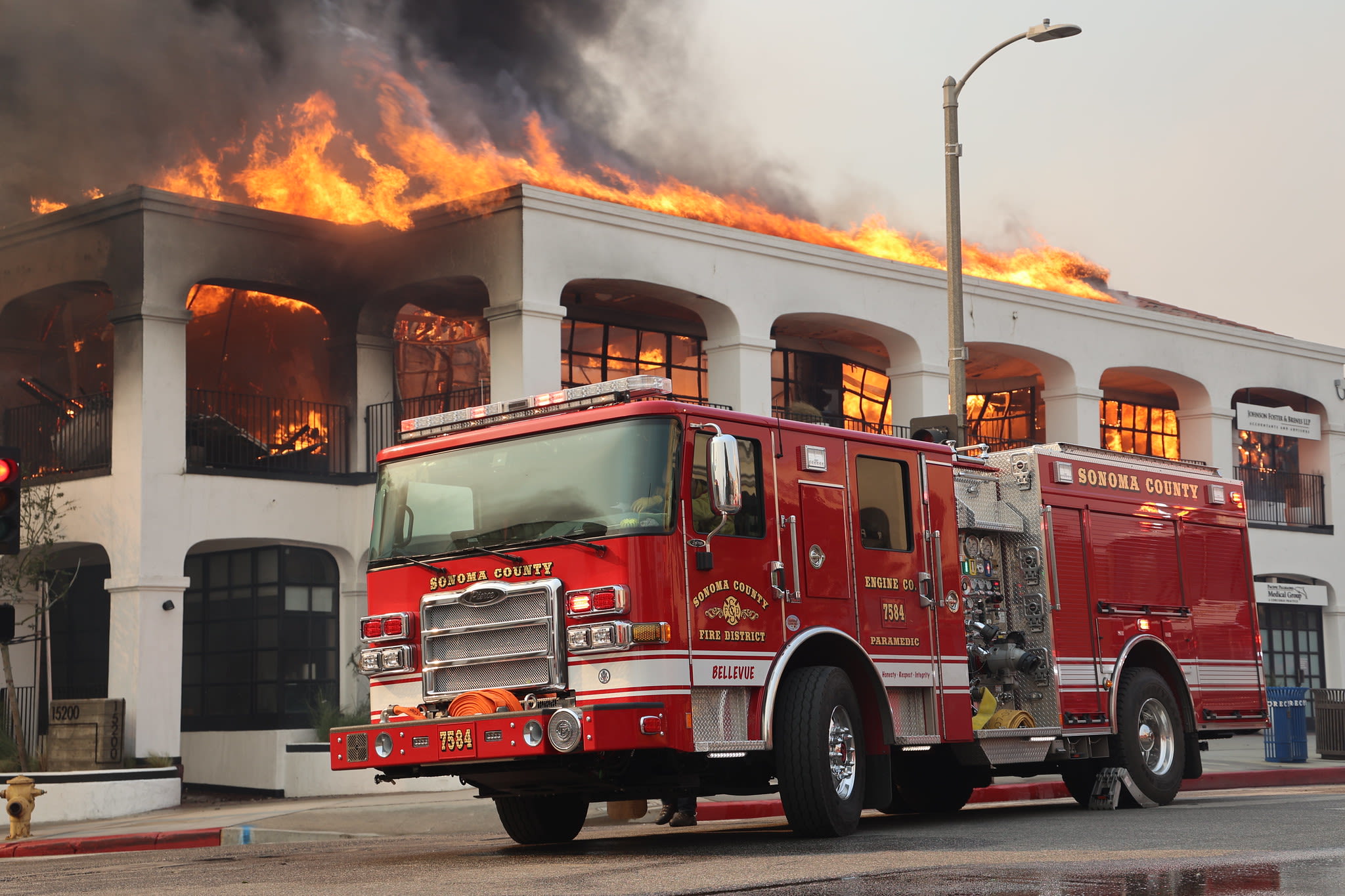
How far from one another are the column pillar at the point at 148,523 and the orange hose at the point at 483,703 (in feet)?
38.4

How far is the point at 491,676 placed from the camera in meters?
10.3

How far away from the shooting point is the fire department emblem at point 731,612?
33.3ft

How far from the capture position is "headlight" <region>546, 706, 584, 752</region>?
9.59m

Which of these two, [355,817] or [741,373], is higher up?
[741,373]

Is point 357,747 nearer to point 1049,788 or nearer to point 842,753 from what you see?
point 842,753

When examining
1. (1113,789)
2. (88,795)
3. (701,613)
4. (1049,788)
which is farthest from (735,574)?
(88,795)

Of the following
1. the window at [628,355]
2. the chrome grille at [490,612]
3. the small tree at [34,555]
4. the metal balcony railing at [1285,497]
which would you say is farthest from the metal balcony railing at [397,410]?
the metal balcony railing at [1285,497]

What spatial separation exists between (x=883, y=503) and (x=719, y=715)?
2.31 m


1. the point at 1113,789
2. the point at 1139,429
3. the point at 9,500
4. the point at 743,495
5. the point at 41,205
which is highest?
the point at 41,205

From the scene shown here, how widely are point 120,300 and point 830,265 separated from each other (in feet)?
32.4

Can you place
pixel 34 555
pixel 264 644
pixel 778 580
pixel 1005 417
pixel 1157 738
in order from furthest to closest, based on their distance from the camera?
1. pixel 1005 417
2. pixel 264 644
3. pixel 34 555
4. pixel 1157 738
5. pixel 778 580

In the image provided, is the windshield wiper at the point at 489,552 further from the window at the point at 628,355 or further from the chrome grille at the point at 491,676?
the window at the point at 628,355

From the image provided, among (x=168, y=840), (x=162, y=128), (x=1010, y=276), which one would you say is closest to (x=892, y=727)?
(x=168, y=840)

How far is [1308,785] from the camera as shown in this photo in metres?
19.0
